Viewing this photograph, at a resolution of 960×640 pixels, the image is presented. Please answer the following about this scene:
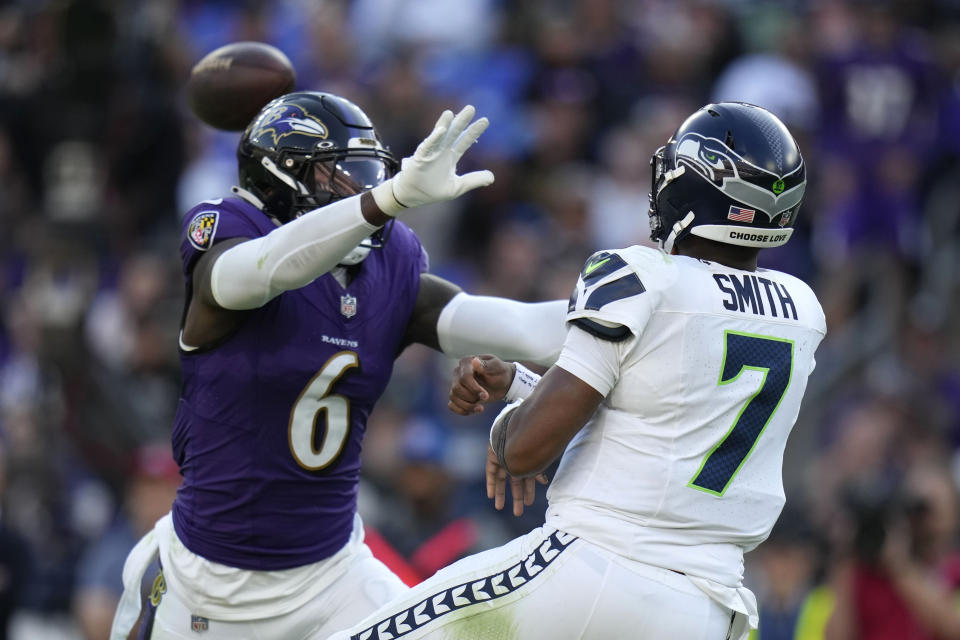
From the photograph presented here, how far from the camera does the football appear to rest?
452 centimetres

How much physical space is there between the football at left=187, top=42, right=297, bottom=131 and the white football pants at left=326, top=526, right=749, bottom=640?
6.02ft

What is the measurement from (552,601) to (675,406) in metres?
0.53

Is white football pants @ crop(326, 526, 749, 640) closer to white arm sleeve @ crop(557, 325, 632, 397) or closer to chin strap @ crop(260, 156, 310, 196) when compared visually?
white arm sleeve @ crop(557, 325, 632, 397)

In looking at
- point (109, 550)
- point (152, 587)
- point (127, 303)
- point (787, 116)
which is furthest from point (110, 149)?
point (152, 587)

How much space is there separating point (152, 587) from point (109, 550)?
10.8 ft

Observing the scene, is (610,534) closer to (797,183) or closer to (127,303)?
(797,183)

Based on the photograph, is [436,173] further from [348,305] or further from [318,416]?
[318,416]

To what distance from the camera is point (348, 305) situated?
161 inches

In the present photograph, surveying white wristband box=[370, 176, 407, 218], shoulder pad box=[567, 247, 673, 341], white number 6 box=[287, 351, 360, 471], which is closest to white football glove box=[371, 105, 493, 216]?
white wristband box=[370, 176, 407, 218]

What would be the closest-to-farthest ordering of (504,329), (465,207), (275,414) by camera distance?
(275,414) < (504,329) < (465,207)

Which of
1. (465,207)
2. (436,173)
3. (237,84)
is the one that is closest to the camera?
(436,173)

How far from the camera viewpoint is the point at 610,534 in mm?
3309

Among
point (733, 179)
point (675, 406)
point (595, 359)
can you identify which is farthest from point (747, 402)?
point (733, 179)

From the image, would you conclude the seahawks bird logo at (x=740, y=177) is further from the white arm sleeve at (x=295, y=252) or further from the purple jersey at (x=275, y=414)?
the purple jersey at (x=275, y=414)
